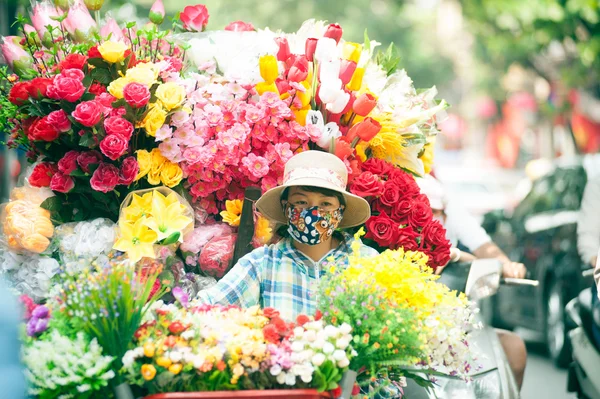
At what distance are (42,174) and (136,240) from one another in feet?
2.06

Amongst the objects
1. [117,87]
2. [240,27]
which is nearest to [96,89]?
[117,87]

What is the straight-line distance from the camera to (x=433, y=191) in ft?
18.9

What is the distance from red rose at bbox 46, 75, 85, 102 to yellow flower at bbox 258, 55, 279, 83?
0.96 m

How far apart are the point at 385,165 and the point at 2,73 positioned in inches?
84.0

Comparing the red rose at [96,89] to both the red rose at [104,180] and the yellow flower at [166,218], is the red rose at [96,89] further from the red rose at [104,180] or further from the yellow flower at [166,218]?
the yellow flower at [166,218]

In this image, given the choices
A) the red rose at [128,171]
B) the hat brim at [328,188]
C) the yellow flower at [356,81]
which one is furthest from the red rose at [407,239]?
the red rose at [128,171]

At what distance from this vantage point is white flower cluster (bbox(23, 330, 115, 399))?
114 inches

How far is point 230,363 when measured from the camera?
306 centimetres

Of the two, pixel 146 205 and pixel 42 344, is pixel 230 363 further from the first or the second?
pixel 146 205

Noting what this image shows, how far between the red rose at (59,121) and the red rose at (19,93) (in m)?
0.17

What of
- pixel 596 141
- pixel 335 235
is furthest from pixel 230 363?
pixel 596 141

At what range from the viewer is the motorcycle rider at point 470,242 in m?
5.38

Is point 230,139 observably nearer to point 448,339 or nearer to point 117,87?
point 117,87

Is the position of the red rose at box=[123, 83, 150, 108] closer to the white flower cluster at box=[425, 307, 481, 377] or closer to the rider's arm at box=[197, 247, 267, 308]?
the rider's arm at box=[197, 247, 267, 308]
